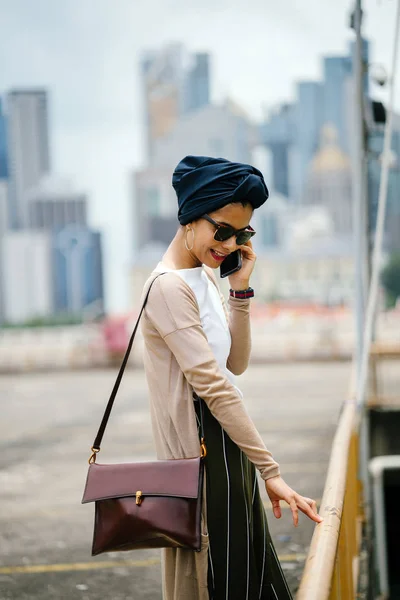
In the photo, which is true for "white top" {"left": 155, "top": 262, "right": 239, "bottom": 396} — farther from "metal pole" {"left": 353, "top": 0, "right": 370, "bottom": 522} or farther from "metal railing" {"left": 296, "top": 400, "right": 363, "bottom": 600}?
"metal pole" {"left": 353, "top": 0, "right": 370, "bottom": 522}

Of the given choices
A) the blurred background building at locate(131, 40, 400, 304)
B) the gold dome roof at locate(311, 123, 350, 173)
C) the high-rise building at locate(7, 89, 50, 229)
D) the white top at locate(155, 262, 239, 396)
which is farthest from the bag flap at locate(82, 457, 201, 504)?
the gold dome roof at locate(311, 123, 350, 173)

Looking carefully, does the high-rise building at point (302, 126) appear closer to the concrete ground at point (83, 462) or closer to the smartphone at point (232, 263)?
the concrete ground at point (83, 462)

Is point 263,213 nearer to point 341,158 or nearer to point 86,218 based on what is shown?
point 341,158

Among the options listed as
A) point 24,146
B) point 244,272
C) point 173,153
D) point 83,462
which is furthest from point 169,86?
point 244,272

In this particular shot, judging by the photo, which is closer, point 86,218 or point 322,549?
point 322,549

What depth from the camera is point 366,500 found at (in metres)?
5.66

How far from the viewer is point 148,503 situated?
192 cm

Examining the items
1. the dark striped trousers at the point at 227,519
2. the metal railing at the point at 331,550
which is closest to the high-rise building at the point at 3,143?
the metal railing at the point at 331,550

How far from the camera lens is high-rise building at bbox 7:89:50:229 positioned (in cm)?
7075

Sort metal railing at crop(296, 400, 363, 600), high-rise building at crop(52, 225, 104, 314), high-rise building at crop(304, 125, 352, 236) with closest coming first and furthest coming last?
metal railing at crop(296, 400, 363, 600) → high-rise building at crop(52, 225, 104, 314) → high-rise building at crop(304, 125, 352, 236)

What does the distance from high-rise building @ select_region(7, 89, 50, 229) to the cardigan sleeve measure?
69.7 meters

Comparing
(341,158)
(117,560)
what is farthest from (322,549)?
(341,158)

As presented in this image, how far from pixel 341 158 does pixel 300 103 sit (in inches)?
358

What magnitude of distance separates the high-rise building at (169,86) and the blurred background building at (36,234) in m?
9.41
